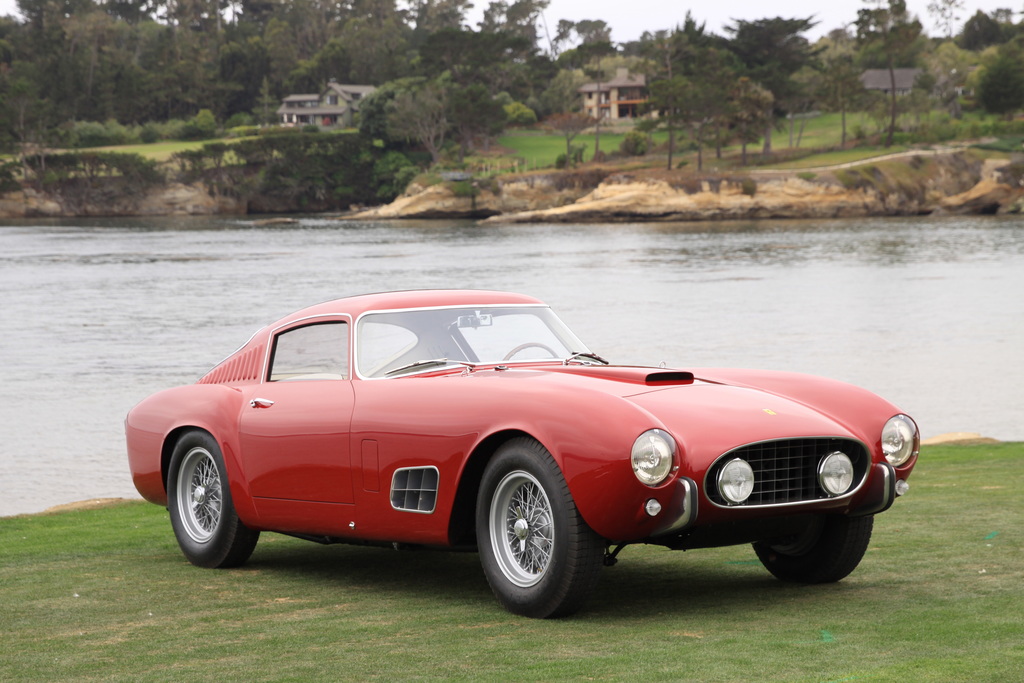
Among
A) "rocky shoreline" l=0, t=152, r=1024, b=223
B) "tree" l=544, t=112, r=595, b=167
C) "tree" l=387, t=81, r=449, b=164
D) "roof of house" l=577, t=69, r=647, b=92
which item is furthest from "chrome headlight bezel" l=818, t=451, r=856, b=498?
"roof of house" l=577, t=69, r=647, b=92

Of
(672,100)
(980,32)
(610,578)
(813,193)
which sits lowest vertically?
(813,193)

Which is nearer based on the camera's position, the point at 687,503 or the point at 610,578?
the point at 687,503

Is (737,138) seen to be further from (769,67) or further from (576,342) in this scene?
(576,342)

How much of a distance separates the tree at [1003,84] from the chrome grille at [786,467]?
11779 cm

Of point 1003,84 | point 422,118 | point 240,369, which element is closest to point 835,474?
point 240,369

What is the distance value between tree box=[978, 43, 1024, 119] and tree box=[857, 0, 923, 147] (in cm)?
824

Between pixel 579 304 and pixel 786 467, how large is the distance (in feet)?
118

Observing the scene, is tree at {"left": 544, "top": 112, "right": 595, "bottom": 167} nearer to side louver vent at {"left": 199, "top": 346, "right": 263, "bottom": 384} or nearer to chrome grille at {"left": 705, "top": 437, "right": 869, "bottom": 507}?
side louver vent at {"left": 199, "top": 346, "right": 263, "bottom": 384}

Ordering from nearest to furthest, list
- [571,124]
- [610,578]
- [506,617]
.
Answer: [506,617], [610,578], [571,124]

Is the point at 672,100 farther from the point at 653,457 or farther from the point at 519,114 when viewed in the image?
the point at 653,457

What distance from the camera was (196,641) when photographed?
17.7 ft

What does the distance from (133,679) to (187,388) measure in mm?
3404

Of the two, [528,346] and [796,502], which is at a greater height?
[528,346]

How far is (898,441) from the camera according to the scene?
19.9 feet
